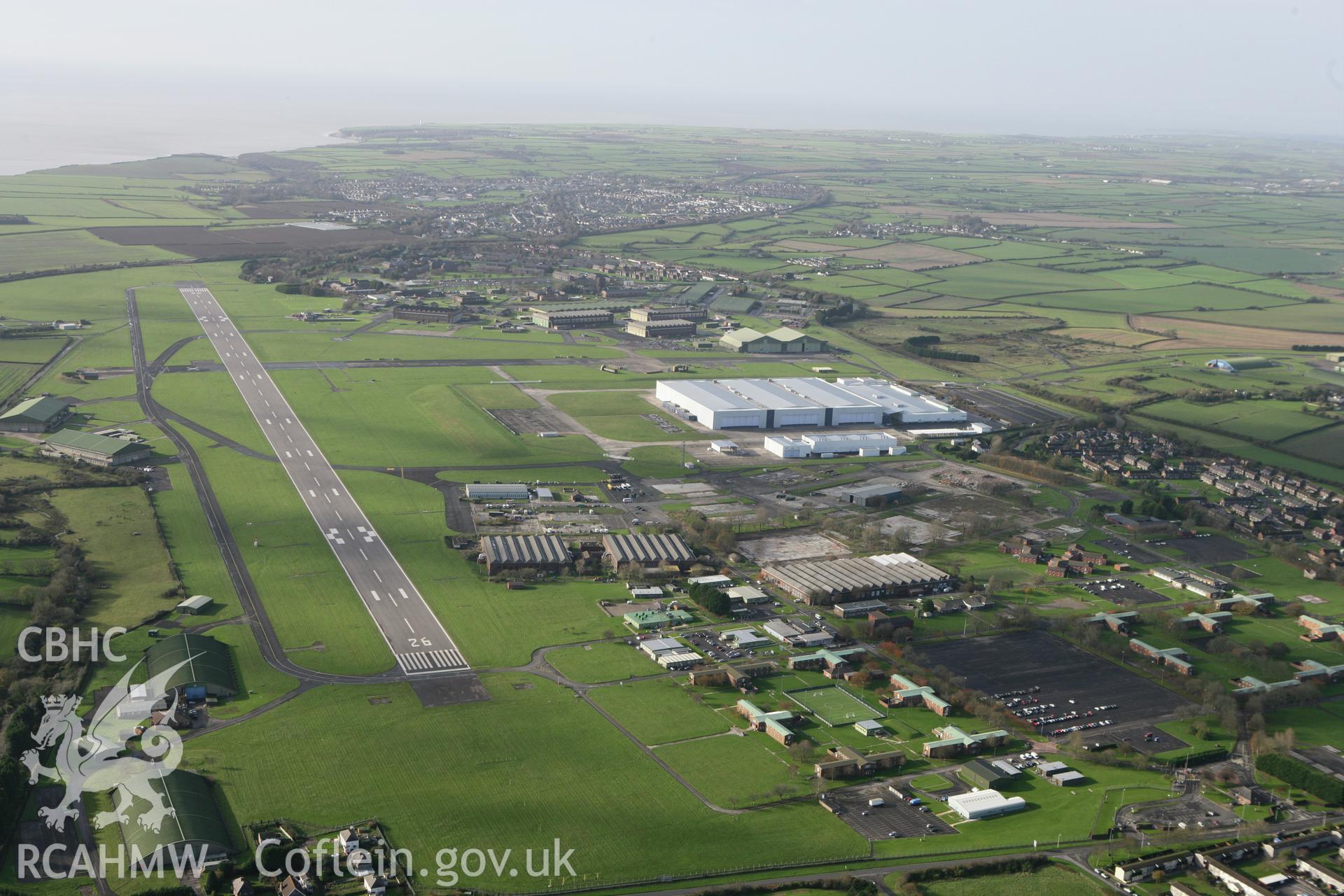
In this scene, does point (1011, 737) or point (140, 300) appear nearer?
point (1011, 737)

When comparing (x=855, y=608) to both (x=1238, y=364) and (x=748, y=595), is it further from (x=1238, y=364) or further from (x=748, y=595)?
(x=1238, y=364)

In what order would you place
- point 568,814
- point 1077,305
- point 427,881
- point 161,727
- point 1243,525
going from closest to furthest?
point 427,881 < point 568,814 < point 161,727 < point 1243,525 < point 1077,305

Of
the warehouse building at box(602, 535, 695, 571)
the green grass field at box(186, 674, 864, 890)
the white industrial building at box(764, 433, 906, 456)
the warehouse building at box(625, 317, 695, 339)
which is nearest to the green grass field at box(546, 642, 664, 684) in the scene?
the green grass field at box(186, 674, 864, 890)

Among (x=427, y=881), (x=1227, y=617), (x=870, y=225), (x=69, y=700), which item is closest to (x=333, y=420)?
(x=69, y=700)

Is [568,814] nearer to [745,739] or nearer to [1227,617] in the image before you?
[745,739]

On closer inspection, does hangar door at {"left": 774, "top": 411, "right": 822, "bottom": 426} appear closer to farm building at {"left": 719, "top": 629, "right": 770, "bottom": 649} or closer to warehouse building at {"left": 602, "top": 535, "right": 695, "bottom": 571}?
warehouse building at {"left": 602, "top": 535, "right": 695, "bottom": 571}
